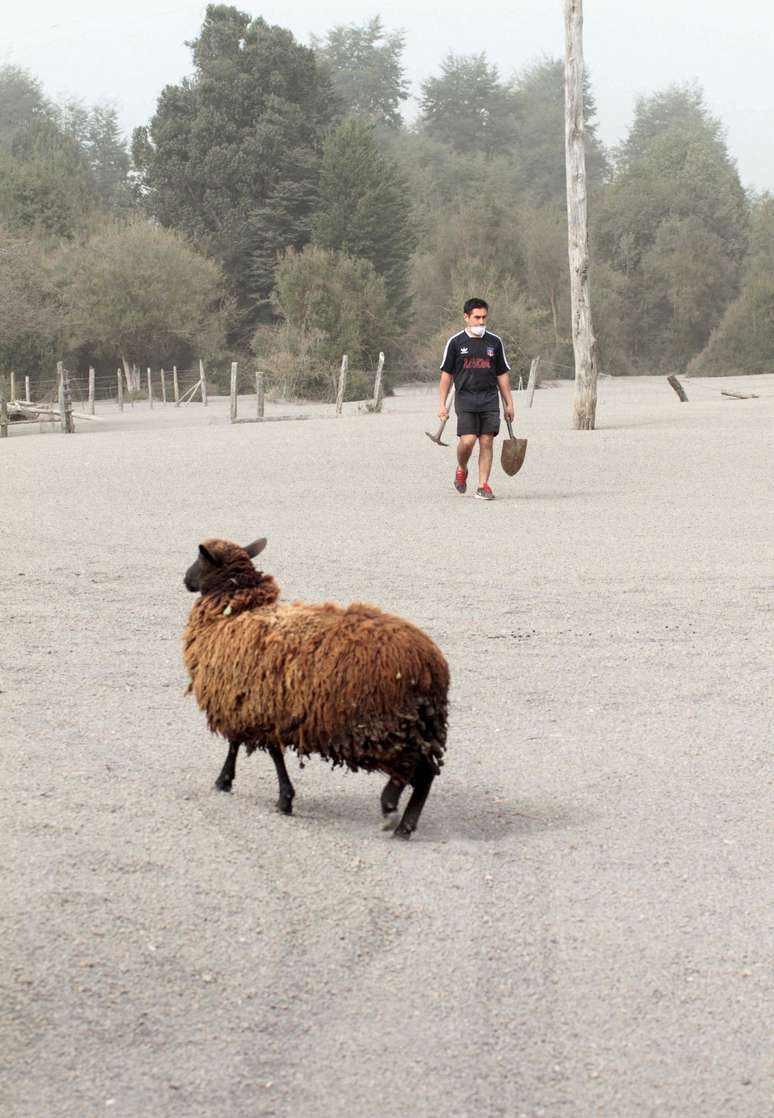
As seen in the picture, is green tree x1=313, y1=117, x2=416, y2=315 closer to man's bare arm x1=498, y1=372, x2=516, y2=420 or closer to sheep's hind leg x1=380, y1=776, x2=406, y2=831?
man's bare arm x1=498, y1=372, x2=516, y2=420

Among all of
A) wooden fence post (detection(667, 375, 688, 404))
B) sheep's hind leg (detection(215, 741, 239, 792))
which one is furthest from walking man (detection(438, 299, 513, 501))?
wooden fence post (detection(667, 375, 688, 404))

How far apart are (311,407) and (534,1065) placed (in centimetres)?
4195

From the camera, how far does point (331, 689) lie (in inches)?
219

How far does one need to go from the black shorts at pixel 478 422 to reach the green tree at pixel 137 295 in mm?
45455

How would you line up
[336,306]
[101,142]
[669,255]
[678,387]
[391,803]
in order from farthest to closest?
[101,142], [669,255], [336,306], [678,387], [391,803]

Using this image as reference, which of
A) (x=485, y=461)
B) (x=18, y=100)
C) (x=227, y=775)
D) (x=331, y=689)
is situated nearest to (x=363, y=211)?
(x=485, y=461)

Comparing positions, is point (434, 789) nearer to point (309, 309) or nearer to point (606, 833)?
point (606, 833)

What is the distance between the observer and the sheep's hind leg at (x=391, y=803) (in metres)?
5.77

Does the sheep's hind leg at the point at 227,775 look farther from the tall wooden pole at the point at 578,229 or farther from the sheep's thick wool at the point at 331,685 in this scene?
the tall wooden pole at the point at 578,229

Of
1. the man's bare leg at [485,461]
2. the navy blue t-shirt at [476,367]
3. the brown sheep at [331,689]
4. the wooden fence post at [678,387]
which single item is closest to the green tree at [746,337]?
the wooden fence post at [678,387]

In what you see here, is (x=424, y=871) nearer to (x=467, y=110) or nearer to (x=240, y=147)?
(x=240, y=147)

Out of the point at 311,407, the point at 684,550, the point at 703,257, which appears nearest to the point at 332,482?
the point at 684,550

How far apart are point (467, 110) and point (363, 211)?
6811 centimetres

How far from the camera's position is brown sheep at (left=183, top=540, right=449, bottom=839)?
5.54 m
